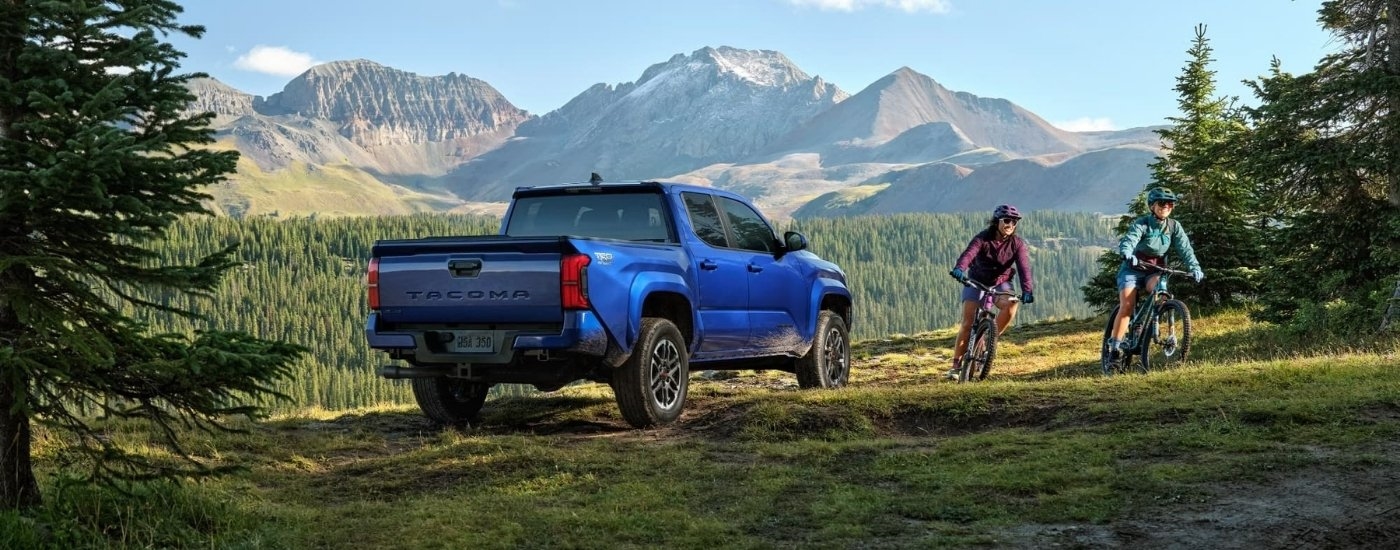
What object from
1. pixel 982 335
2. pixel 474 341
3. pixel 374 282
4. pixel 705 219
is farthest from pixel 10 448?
pixel 982 335

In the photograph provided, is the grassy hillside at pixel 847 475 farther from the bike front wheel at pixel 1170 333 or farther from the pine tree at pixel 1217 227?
the pine tree at pixel 1217 227

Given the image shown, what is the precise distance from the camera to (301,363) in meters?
7.08

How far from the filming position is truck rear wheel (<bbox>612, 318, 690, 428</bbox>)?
32.9ft

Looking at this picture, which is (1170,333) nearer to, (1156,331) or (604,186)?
(1156,331)

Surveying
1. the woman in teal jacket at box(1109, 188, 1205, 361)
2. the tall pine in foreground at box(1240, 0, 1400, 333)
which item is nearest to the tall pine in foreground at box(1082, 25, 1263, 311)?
the tall pine in foreground at box(1240, 0, 1400, 333)

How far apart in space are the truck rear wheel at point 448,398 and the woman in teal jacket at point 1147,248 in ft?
25.1

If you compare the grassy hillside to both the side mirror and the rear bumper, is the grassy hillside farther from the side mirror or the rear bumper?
the side mirror

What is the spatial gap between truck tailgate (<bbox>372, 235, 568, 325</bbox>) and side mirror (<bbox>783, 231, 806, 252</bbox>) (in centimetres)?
408

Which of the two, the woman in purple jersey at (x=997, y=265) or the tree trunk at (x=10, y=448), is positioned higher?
the woman in purple jersey at (x=997, y=265)

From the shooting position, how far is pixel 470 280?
31.6 feet

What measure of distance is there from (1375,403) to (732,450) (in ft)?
17.4

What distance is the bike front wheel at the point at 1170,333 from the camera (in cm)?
1310

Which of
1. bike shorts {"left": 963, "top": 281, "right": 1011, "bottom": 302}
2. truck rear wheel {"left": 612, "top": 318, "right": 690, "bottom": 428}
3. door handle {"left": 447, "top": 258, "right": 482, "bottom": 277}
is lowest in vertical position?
truck rear wheel {"left": 612, "top": 318, "right": 690, "bottom": 428}

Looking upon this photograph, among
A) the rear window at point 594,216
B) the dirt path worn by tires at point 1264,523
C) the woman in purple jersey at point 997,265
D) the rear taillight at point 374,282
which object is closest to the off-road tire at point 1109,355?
the woman in purple jersey at point 997,265
